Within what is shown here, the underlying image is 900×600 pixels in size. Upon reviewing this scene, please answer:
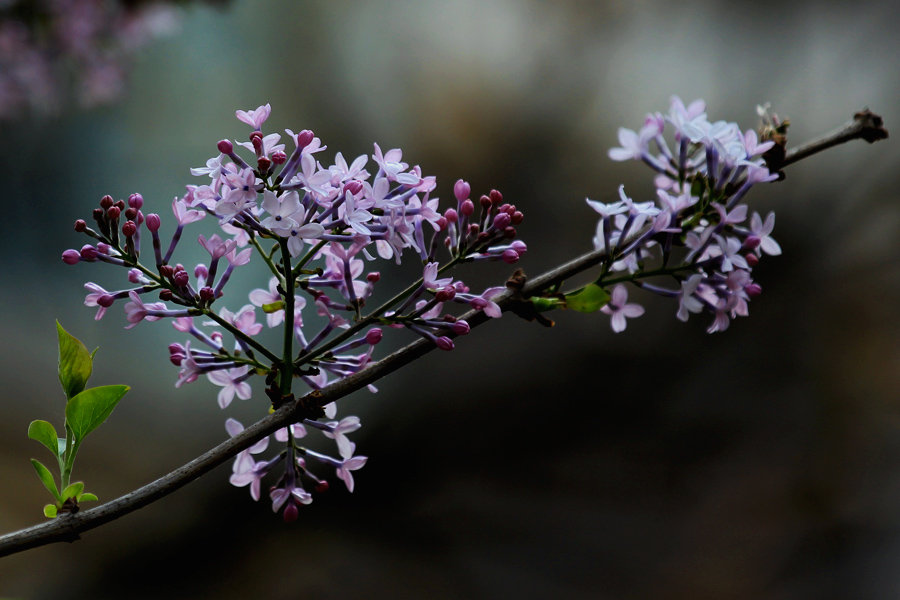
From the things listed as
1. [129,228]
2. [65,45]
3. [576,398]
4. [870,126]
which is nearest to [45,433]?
[129,228]

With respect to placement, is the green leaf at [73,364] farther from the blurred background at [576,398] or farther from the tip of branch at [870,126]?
the blurred background at [576,398]

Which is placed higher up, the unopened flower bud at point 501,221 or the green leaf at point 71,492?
the unopened flower bud at point 501,221

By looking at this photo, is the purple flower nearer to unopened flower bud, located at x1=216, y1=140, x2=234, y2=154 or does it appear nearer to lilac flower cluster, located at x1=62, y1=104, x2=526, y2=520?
lilac flower cluster, located at x1=62, y1=104, x2=526, y2=520

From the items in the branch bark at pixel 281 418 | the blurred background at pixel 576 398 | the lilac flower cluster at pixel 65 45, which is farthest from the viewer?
the blurred background at pixel 576 398

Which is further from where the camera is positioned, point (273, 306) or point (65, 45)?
point (65, 45)

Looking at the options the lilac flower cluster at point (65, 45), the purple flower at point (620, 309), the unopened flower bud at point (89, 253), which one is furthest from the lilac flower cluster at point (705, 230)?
the lilac flower cluster at point (65, 45)

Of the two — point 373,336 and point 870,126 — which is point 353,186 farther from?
point 870,126

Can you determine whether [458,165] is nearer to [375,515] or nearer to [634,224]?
[375,515]
